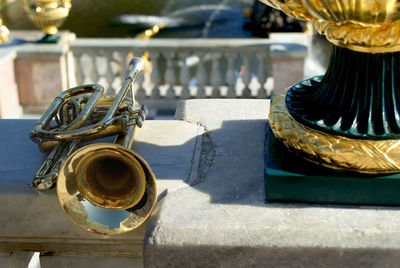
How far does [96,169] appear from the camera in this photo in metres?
2.00

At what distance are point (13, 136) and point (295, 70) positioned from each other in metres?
3.67

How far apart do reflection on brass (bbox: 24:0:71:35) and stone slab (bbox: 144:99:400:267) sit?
4147mm

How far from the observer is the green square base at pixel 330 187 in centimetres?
190

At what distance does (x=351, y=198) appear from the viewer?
1915mm

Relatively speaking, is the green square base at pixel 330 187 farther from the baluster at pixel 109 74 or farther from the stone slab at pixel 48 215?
the baluster at pixel 109 74

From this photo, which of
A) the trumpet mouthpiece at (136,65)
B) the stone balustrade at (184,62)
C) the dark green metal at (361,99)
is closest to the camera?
the dark green metal at (361,99)

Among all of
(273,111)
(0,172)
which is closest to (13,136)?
(0,172)

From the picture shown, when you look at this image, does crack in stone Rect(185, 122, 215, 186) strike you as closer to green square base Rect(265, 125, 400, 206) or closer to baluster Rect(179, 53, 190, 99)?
green square base Rect(265, 125, 400, 206)

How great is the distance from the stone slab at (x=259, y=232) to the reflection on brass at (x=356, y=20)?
0.58 m

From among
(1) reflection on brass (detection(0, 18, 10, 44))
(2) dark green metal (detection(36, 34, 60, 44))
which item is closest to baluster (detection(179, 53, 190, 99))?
(2) dark green metal (detection(36, 34, 60, 44))

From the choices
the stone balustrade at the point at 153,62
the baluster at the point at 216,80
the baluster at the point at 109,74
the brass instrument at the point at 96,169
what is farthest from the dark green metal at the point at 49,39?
the brass instrument at the point at 96,169

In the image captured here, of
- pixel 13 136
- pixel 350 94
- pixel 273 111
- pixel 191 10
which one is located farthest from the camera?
pixel 191 10

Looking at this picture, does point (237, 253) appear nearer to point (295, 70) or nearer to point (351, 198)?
point (351, 198)

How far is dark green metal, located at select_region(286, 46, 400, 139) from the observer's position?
1913mm
